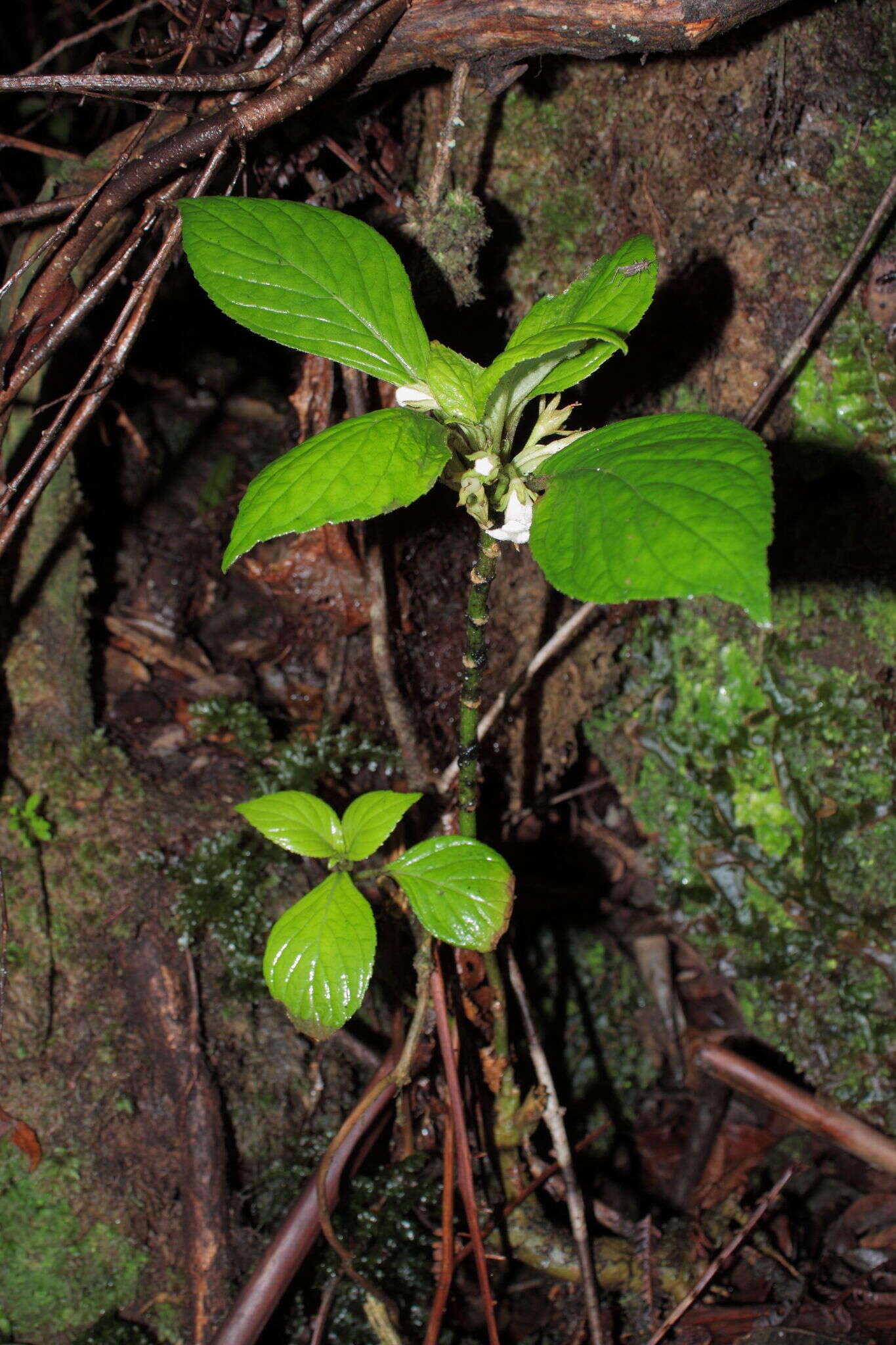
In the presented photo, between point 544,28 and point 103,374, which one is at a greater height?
point 544,28

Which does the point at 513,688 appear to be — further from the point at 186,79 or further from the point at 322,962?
the point at 186,79

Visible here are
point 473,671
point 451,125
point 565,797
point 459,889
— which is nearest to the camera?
point 473,671

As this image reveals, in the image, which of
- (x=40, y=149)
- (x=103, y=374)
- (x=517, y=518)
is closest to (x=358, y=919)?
(x=517, y=518)

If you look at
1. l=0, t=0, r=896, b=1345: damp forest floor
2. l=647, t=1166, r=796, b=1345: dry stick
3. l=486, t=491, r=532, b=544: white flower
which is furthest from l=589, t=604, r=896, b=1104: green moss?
l=486, t=491, r=532, b=544: white flower

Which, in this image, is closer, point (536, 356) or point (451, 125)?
point (536, 356)

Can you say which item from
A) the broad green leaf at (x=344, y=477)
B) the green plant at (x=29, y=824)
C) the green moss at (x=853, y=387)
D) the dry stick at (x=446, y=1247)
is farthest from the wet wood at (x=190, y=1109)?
the green moss at (x=853, y=387)

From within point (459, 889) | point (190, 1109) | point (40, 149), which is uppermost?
point (40, 149)
